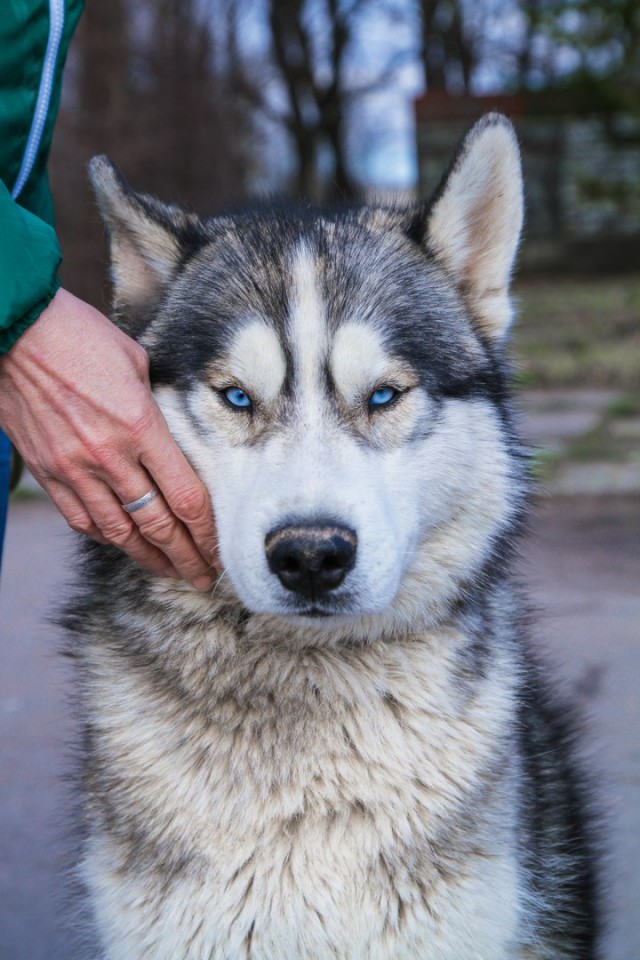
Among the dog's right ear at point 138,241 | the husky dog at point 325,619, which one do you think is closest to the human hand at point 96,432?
the husky dog at point 325,619

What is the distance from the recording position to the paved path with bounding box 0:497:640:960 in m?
3.13

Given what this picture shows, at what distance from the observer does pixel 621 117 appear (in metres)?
20.3

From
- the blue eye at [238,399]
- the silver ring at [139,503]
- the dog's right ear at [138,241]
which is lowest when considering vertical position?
the silver ring at [139,503]

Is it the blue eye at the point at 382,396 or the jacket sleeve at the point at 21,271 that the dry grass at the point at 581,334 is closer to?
the blue eye at the point at 382,396

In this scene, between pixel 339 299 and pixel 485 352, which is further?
pixel 485 352

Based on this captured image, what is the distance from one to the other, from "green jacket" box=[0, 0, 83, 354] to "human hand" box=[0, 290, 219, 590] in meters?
0.07

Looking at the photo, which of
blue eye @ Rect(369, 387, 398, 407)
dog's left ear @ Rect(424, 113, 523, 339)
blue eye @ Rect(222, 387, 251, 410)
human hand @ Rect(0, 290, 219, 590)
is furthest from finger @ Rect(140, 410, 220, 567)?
dog's left ear @ Rect(424, 113, 523, 339)

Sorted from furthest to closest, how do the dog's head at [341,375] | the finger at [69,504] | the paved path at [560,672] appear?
the paved path at [560,672]
the finger at [69,504]
the dog's head at [341,375]

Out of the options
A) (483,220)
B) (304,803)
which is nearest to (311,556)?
(304,803)

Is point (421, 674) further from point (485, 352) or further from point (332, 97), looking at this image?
point (332, 97)

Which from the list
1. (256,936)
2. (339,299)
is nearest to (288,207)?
(339,299)

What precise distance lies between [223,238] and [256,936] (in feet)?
4.83

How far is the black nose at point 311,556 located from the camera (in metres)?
2.00

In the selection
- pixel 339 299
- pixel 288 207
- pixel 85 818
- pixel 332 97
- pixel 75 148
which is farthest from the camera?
pixel 332 97
